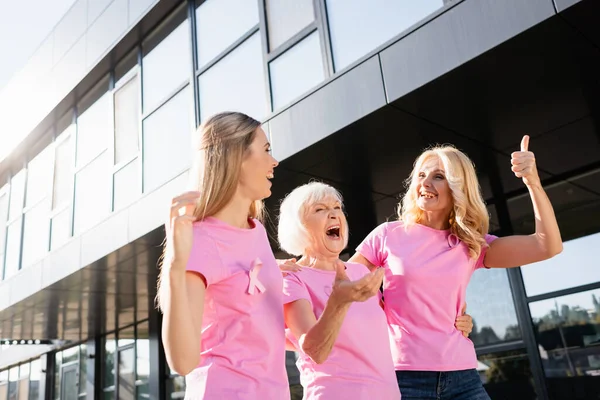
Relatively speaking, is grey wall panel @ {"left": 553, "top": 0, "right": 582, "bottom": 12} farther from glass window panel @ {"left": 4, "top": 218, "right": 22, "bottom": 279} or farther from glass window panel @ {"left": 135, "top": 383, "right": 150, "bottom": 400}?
glass window panel @ {"left": 4, "top": 218, "right": 22, "bottom": 279}

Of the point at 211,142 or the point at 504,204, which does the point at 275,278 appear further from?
the point at 504,204

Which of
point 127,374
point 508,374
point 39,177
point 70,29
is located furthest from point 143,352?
point 508,374

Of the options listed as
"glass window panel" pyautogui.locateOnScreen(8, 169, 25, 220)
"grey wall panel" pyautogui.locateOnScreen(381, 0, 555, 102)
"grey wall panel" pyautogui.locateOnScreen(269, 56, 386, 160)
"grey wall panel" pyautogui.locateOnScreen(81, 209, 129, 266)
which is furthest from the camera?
"glass window panel" pyautogui.locateOnScreen(8, 169, 25, 220)

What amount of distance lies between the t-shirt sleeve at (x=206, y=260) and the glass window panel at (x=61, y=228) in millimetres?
8938

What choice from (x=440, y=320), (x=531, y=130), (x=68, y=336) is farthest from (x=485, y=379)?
(x=68, y=336)

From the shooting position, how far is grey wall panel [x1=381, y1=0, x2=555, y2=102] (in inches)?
138

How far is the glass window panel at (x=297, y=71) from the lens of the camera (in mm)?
5375

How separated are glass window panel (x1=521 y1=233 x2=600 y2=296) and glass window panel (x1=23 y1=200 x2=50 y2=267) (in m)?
8.56

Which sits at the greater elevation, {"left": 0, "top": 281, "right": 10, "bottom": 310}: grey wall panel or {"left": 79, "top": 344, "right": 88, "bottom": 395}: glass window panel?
{"left": 0, "top": 281, "right": 10, "bottom": 310}: grey wall panel

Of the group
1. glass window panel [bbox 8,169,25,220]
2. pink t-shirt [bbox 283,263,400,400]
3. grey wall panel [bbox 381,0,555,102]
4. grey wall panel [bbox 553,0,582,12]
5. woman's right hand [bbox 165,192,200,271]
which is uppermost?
glass window panel [bbox 8,169,25,220]

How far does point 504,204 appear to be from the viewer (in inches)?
253

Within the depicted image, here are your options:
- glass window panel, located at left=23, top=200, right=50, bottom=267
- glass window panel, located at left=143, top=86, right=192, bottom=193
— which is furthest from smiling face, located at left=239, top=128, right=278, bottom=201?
glass window panel, located at left=23, top=200, right=50, bottom=267

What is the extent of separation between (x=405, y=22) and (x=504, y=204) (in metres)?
2.81

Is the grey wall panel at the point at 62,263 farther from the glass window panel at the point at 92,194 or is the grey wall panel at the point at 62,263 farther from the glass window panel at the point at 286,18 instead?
the glass window panel at the point at 286,18
